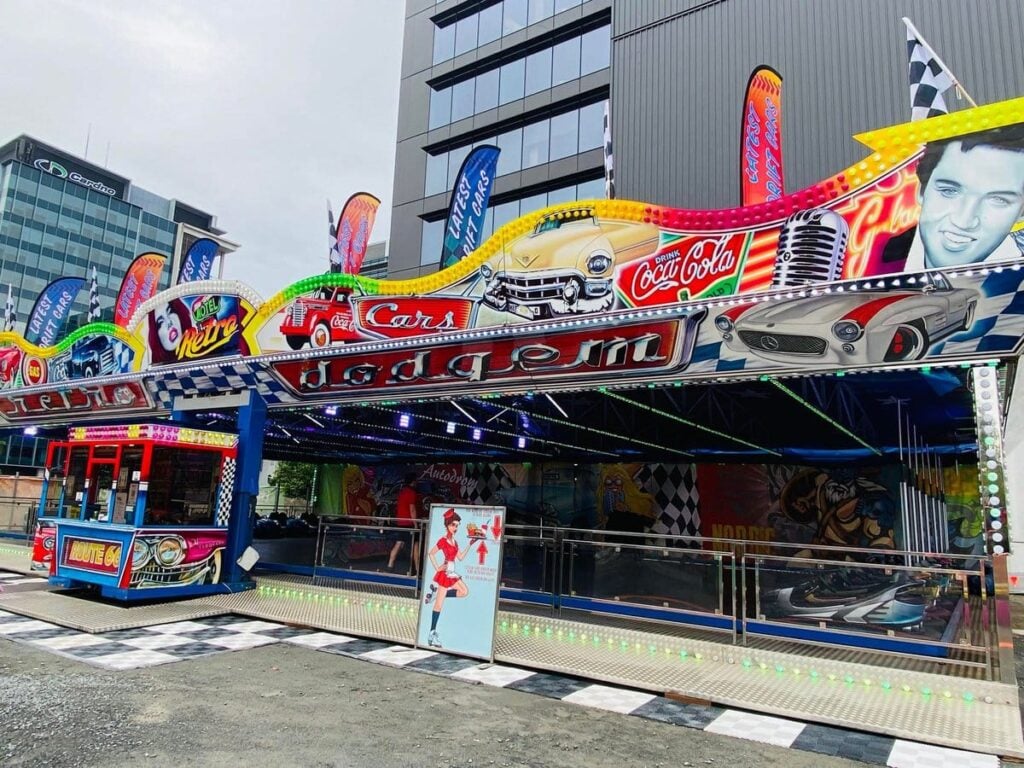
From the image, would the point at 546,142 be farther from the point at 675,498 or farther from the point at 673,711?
the point at 673,711

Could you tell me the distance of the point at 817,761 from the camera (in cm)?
434

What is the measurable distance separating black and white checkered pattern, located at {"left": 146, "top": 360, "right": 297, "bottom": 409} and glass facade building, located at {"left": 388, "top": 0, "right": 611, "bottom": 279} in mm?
13386

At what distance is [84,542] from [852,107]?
1908cm

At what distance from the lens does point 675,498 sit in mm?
16641

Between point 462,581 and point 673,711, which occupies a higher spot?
point 462,581

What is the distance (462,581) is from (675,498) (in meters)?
10.7

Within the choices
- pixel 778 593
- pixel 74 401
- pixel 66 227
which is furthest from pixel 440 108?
pixel 66 227

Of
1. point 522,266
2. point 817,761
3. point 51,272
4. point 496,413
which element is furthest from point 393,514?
point 51,272

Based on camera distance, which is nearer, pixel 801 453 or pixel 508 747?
pixel 508 747

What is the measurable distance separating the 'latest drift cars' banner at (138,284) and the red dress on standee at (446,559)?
10.7m

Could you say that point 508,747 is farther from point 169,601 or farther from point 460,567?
point 169,601

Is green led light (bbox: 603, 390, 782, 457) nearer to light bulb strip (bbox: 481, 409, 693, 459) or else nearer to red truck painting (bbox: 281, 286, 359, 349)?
light bulb strip (bbox: 481, 409, 693, 459)

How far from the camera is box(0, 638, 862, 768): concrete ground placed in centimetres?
413

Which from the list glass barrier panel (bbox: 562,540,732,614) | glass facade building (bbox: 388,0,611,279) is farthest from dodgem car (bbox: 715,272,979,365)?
glass facade building (bbox: 388,0,611,279)
